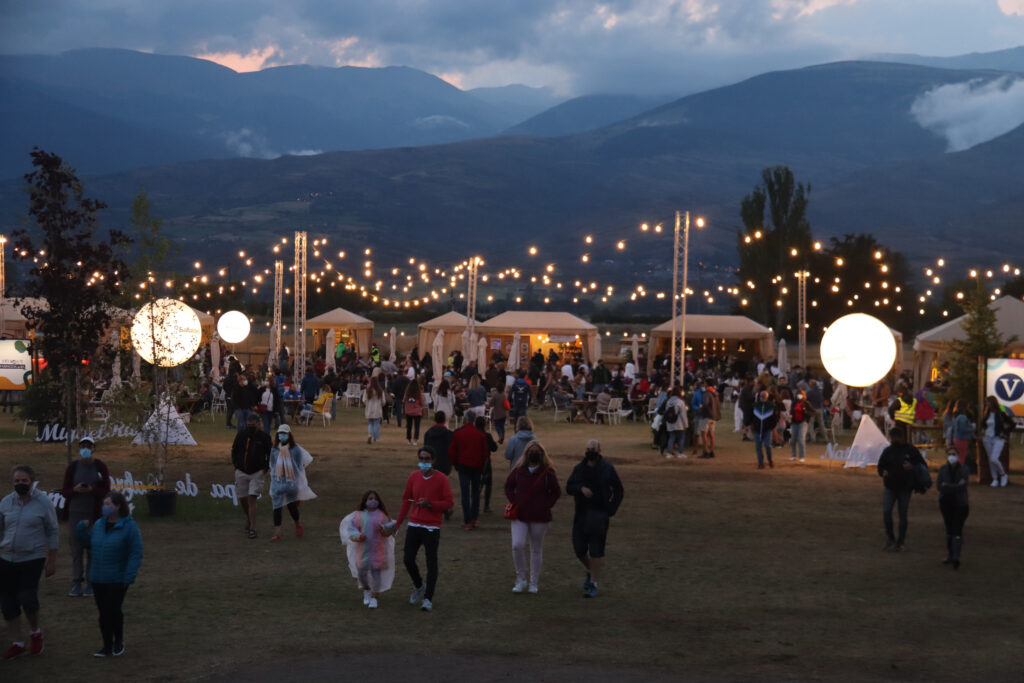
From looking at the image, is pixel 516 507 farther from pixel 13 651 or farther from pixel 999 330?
pixel 999 330

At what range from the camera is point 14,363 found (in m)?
24.2

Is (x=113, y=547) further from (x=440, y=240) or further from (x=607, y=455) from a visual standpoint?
(x=440, y=240)

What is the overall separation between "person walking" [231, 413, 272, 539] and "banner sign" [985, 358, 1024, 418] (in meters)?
12.3

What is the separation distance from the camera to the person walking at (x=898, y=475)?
1127 centimetres

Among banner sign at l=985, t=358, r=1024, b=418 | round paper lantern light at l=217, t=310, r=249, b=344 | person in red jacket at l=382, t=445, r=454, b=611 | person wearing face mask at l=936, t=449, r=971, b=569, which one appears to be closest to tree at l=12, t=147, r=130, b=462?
person in red jacket at l=382, t=445, r=454, b=611

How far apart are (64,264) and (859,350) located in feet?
39.2

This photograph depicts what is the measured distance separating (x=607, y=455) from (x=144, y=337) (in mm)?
8588

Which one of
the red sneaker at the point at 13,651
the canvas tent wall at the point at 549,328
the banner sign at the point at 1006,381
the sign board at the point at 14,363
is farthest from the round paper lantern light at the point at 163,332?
the canvas tent wall at the point at 549,328

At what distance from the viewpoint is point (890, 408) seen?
2161cm

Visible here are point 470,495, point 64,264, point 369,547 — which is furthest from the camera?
point 64,264

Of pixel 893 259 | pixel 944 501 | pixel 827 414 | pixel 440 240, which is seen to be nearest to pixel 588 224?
pixel 440 240

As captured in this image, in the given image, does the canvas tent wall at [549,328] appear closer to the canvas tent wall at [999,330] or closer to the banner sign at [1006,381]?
the canvas tent wall at [999,330]

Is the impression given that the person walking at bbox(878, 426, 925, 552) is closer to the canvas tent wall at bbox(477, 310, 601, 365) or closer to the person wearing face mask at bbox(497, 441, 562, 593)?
the person wearing face mask at bbox(497, 441, 562, 593)

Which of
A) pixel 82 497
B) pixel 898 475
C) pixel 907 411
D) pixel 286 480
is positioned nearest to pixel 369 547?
pixel 82 497
